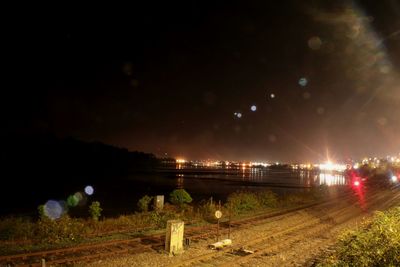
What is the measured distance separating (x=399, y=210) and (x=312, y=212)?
13.6 meters

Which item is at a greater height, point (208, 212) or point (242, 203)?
point (242, 203)

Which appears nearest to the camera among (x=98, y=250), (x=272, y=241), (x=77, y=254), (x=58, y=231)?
(x=77, y=254)

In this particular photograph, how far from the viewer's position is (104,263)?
13109 millimetres

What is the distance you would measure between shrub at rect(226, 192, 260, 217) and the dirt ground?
3537 millimetres

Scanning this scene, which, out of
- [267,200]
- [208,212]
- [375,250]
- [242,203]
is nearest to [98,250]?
[375,250]

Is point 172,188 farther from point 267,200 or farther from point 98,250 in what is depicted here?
point 98,250

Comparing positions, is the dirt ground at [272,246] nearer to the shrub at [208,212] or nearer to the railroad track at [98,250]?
the railroad track at [98,250]

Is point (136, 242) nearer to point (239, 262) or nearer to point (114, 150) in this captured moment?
point (239, 262)

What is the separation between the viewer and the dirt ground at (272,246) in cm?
1363

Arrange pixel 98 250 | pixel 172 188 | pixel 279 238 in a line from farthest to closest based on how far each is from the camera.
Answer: pixel 172 188
pixel 279 238
pixel 98 250

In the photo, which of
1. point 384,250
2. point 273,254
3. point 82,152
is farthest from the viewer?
point 82,152

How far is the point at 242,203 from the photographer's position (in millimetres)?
29703

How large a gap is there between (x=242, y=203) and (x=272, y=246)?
1293 cm

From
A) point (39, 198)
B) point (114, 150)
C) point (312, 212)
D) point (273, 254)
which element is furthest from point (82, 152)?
point (273, 254)
